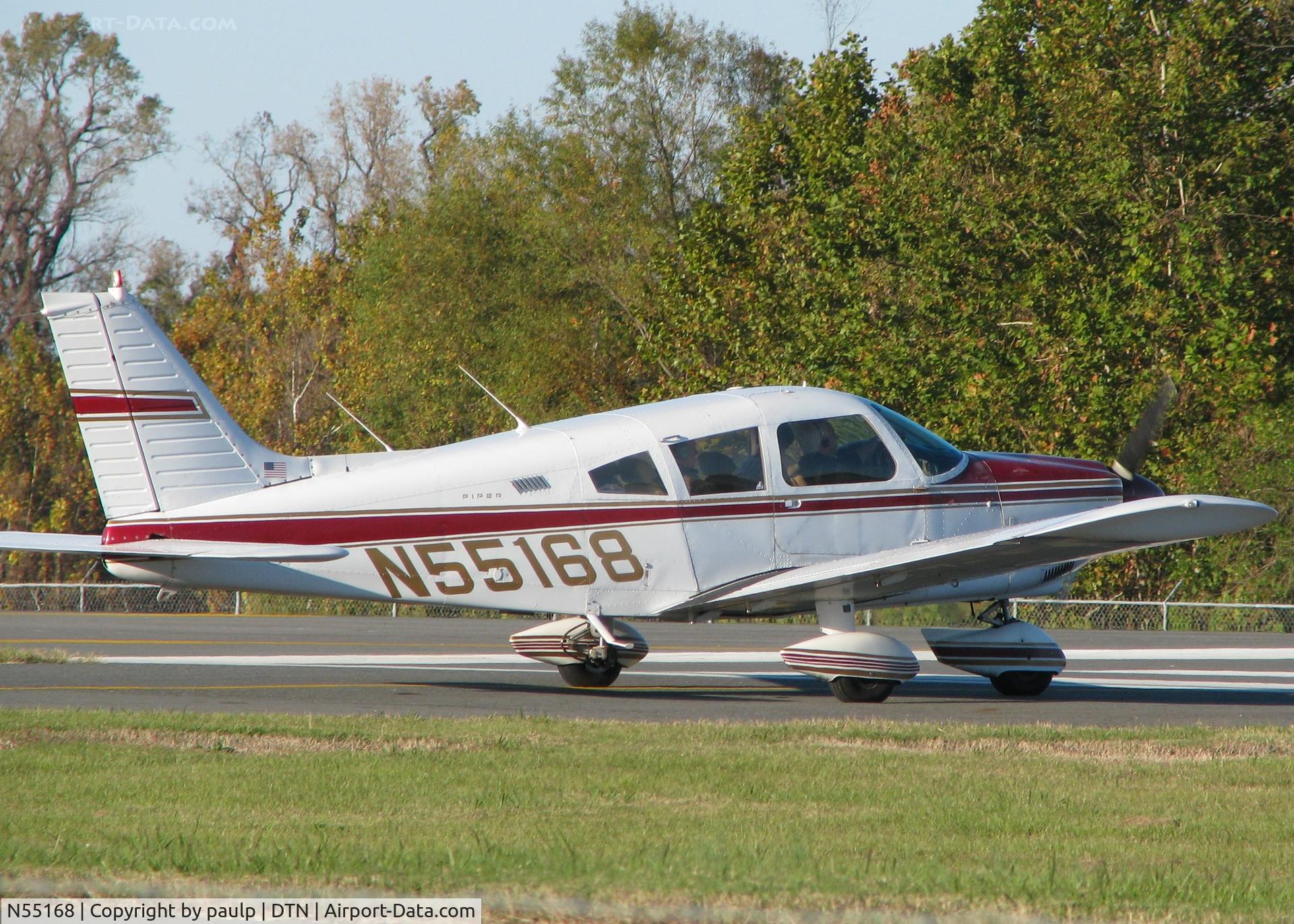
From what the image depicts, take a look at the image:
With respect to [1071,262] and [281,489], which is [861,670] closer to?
[281,489]

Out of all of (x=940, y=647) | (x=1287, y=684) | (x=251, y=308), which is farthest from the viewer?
(x=251, y=308)

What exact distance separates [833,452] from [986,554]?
5.31ft

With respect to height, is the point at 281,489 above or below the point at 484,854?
above

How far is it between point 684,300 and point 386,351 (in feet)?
47.1

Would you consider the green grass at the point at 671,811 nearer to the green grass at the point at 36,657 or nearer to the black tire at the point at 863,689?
the black tire at the point at 863,689

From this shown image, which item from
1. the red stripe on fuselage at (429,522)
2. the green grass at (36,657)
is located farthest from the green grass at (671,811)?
the green grass at (36,657)

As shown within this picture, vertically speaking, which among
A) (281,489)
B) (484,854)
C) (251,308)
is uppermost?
(251,308)

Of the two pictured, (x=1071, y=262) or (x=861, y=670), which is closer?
(x=861, y=670)

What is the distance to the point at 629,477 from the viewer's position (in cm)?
1245

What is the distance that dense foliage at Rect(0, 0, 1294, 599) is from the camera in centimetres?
2755

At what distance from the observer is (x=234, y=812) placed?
7.03 metres

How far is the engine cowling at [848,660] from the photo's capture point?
40.4 feet

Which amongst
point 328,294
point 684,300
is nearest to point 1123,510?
point 684,300

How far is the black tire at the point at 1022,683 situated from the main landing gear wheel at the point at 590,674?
140 inches
